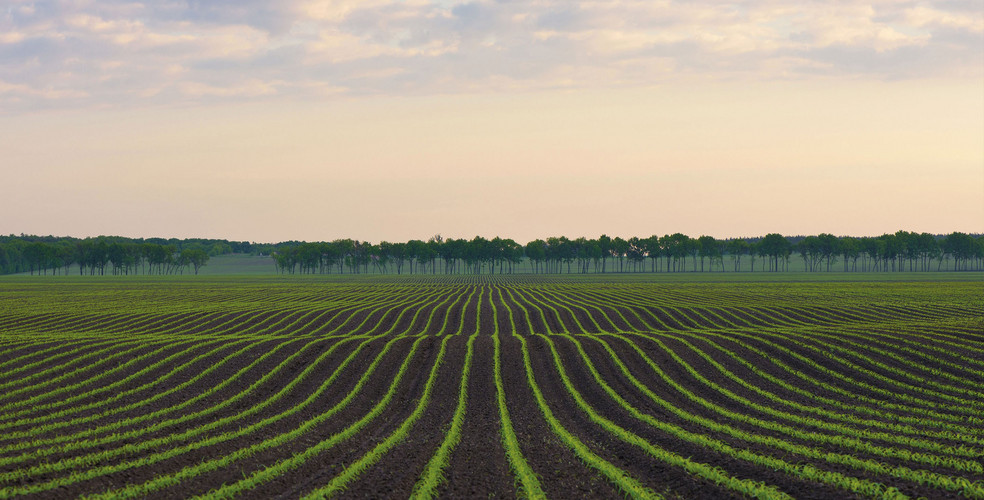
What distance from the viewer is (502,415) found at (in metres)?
23.0

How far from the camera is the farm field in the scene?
15344 millimetres

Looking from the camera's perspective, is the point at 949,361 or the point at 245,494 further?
the point at 949,361

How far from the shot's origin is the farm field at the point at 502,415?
15.3 metres

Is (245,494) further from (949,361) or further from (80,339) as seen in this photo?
(949,361)

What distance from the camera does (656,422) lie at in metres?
21.5

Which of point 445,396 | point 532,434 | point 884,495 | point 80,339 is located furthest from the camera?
point 80,339

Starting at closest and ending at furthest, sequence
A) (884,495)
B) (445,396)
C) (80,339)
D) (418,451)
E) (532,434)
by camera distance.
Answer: (884,495), (418,451), (532,434), (445,396), (80,339)

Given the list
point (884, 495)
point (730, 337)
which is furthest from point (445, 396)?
point (730, 337)

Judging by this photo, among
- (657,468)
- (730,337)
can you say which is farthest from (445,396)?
(730,337)

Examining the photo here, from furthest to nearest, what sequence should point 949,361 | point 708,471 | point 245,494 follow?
point 949,361 < point 708,471 < point 245,494

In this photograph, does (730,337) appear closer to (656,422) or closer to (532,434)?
(656,422)

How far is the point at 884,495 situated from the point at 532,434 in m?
9.63

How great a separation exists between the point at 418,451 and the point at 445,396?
7.71 metres

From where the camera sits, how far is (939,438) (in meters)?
18.6
